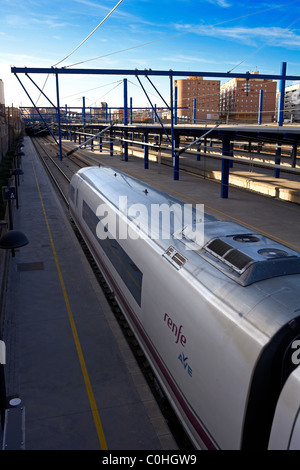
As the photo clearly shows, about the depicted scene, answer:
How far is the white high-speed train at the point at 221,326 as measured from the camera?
14.3ft

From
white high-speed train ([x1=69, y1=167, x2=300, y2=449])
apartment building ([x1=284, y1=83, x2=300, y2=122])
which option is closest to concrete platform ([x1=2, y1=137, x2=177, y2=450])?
white high-speed train ([x1=69, y1=167, x2=300, y2=449])

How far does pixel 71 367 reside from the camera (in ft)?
28.4

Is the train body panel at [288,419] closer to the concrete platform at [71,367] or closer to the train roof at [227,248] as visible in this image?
the train roof at [227,248]

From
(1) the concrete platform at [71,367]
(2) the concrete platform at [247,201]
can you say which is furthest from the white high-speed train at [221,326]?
(2) the concrete platform at [247,201]

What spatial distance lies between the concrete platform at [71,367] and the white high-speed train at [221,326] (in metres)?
1.04

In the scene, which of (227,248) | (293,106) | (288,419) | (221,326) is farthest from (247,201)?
Answer: (293,106)

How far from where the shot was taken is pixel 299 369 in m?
3.93

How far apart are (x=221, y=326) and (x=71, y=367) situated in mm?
4954

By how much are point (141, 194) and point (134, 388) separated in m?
5.52

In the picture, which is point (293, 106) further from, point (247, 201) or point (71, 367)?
point (71, 367)

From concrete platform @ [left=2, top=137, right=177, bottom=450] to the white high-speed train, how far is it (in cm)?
104

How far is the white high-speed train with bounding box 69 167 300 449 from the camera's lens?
171 inches

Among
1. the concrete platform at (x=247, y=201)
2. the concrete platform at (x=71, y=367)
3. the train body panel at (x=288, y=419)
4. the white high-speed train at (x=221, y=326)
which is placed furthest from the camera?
the concrete platform at (x=247, y=201)
